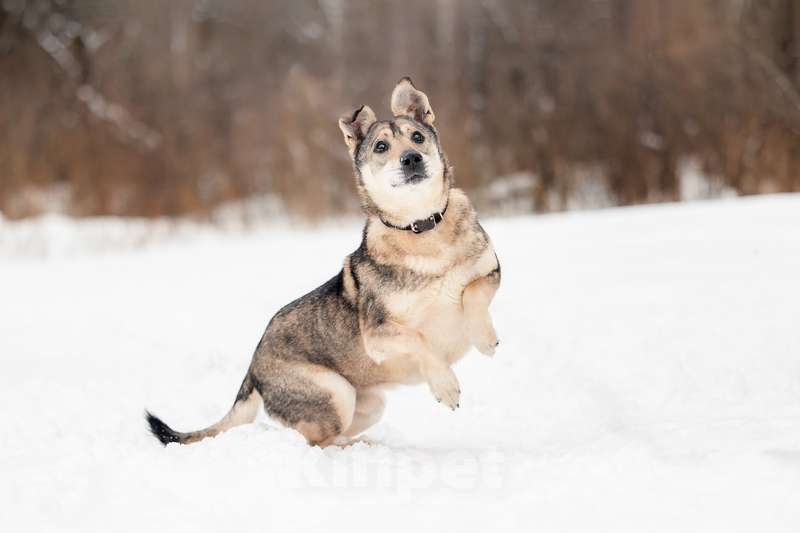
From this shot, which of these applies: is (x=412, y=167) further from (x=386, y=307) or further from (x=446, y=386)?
(x=446, y=386)

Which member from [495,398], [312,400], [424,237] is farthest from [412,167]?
[495,398]

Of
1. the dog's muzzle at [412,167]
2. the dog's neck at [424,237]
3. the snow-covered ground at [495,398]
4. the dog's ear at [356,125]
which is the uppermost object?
the dog's ear at [356,125]

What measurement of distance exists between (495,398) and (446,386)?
183cm

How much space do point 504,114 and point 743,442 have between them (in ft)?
37.2

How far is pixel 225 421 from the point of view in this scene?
4.22 meters

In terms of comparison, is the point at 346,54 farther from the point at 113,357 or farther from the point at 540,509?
the point at 540,509

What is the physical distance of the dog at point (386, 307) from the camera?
151 inches

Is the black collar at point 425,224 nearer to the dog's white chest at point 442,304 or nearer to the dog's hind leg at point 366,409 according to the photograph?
the dog's white chest at point 442,304

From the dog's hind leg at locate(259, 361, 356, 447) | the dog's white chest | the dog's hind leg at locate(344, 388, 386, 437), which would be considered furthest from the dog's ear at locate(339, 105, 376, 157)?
the dog's hind leg at locate(344, 388, 386, 437)

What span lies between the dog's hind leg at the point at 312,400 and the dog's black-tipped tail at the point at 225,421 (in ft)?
0.63

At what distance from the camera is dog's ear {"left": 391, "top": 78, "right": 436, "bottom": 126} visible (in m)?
4.16

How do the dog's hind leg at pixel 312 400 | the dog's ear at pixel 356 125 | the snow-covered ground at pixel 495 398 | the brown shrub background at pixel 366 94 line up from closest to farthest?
the snow-covered ground at pixel 495 398 < the dog's hind leg at pixel 312 400 < the dog's ear at pixel 356 125 < the brown shrub background at pixel 366 94

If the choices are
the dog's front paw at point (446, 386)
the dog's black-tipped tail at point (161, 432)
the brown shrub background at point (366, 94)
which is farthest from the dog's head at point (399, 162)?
the brown shrub background at point (366, 94)

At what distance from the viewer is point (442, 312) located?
389 centimetres
